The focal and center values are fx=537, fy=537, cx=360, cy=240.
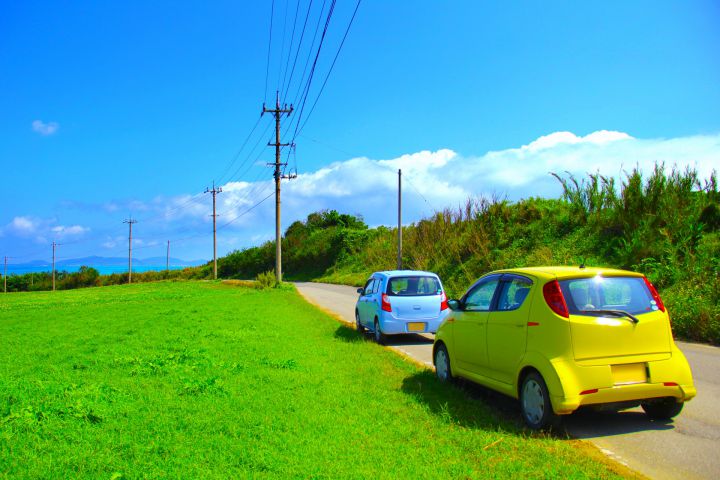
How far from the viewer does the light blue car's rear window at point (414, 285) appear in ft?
43.0

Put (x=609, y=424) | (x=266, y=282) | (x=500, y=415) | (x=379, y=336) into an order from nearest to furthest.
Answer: (x=609, y=424) → (x=500, y=415) → (x=379, y=336) → (x=266, y=282)

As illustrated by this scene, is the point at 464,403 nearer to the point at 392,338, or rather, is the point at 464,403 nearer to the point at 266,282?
the point at 392,338

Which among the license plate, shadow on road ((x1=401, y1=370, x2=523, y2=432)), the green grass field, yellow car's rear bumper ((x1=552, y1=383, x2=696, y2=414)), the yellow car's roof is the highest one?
the yellow car's roof

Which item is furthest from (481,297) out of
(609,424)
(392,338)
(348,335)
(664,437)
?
(348,335)

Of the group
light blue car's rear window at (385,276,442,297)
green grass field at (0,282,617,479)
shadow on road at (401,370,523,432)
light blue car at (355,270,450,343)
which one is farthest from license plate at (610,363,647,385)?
light blue car's rear window at (385,276,442,297)

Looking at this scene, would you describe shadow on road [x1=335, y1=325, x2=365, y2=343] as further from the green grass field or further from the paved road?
the paved road

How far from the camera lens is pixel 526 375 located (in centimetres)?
604

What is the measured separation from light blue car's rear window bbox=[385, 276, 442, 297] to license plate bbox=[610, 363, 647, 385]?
296 inches

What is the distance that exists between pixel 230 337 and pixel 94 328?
22.0 ft

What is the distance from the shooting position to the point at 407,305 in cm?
1280

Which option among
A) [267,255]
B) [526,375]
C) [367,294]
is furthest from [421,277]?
[267,255]

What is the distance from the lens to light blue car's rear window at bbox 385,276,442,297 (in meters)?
13.1

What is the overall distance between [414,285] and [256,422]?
7.85 metres

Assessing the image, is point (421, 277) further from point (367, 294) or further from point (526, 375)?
point (526, 375)
